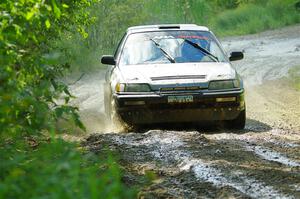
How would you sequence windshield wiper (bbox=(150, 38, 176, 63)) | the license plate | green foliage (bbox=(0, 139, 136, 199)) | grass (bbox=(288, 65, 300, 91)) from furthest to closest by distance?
1. grass (bbox=(288, 65, 300, 91))
2. windshield wiper (bbox=(150, 38, 176, 63))
3. the license plate
4. green foliage (bbox=(0, 139, 136, 199))

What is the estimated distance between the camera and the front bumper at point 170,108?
32.7 ft

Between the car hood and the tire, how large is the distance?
0.54m

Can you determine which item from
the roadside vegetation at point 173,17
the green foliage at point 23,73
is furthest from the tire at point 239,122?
the roadside vegetation at point 173,17

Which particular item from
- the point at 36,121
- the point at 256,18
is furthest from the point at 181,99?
the point at 256,18

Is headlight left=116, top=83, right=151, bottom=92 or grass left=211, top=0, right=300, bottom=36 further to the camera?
grass left=211, top=0, right=300, bottom=36

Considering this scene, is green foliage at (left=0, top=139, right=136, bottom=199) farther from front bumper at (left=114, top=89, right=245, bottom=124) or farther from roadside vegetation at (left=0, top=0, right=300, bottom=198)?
front bumper at (left=114, top=89, right=245, bottom=124)

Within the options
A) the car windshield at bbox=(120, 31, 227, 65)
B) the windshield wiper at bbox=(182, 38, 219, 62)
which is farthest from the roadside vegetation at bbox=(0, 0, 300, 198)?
the windshield wiper at bbox=(182, 38, 219, 62)

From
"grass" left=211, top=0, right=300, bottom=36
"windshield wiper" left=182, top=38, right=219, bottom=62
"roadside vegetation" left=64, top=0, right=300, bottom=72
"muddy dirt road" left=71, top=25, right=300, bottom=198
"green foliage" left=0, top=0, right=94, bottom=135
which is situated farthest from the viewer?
"grass" left=211, top=0, right=300, bottom=36

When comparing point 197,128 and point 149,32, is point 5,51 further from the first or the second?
point 149,32

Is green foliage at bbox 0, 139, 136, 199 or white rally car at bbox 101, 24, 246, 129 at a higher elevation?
green foliage at bbox 0, 139, 136, 199

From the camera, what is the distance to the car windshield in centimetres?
1107

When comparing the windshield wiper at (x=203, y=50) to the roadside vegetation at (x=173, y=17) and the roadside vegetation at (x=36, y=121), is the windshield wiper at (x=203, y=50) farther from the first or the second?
the roadside vegetation at (x=173, y=17)

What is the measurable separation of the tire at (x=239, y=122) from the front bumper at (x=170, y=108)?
26 centimetres

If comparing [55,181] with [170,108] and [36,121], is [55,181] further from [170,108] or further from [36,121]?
[170,108]
